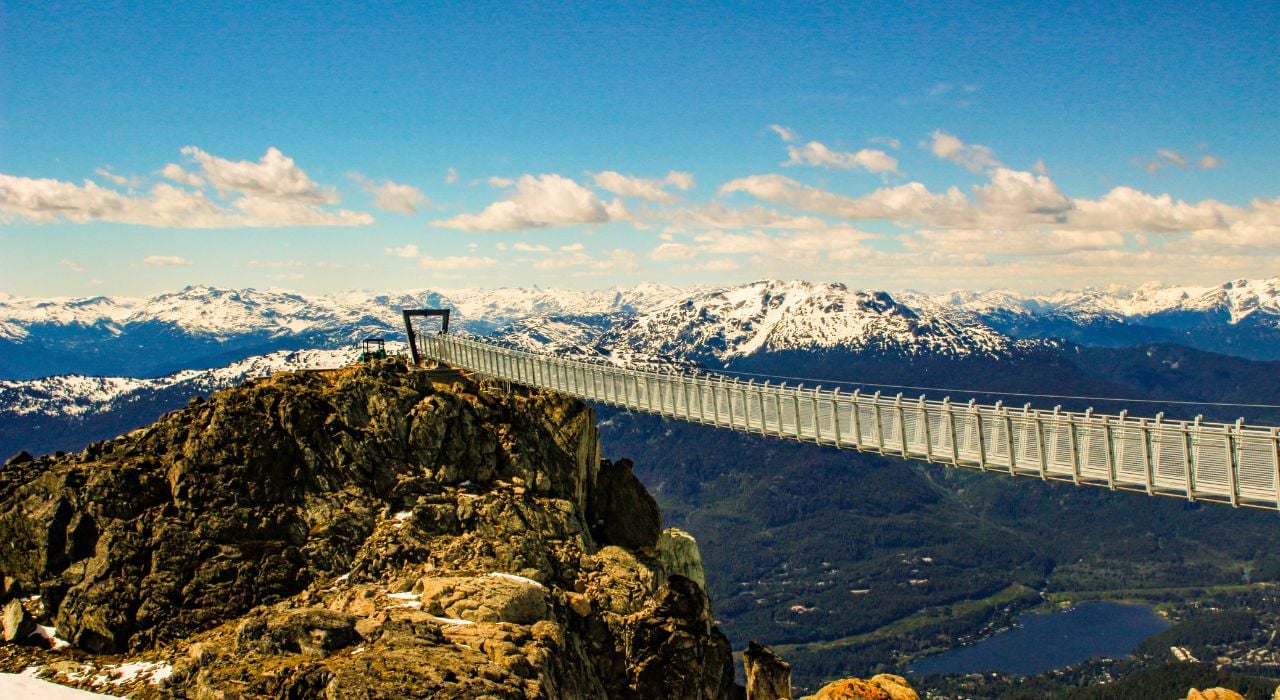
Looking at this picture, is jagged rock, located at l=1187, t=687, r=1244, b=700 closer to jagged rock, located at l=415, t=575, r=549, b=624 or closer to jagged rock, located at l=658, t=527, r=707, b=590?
jagged rock, located at l=415, t=575, r=549, b=624

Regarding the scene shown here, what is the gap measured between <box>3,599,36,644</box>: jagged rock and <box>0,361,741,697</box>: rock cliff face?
0.97 m

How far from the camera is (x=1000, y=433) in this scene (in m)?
41.6

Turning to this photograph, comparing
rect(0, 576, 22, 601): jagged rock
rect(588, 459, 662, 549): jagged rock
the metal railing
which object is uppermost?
the metal railing

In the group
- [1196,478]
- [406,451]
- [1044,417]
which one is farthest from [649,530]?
[1196,478]

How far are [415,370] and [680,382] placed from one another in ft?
63.5

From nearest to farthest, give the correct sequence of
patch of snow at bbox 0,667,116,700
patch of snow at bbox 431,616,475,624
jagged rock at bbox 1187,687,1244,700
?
patch of snow at bbox 0,667,116,700, patch of snow at bbox 431,616,475,624, jagged rock at bbox 1187,687,1244,700

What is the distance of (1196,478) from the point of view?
3431cm

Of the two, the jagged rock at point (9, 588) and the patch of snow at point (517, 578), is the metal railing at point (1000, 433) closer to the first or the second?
the patch of snow at point (517, 578)

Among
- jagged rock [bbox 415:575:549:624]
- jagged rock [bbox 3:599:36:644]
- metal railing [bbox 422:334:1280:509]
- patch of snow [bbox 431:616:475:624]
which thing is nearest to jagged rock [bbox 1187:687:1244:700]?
metal railing [bbox 422:334:1280:509]

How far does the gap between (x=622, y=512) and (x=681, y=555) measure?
6.26 m

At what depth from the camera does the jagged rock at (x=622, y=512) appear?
63406 millimetres

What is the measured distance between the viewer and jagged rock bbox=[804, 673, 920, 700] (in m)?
35.7

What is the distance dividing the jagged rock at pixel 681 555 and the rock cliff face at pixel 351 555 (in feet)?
25.1

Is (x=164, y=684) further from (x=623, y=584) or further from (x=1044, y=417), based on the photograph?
(x=1044, y=417)
